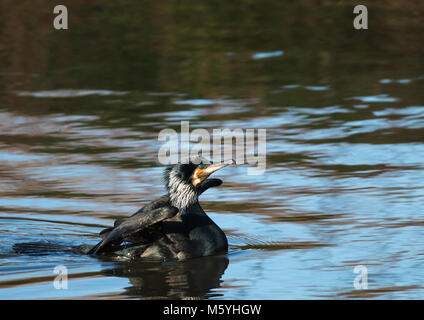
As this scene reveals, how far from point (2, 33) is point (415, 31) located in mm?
9347

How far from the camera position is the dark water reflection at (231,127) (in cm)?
848

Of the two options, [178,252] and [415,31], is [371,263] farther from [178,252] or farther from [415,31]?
[415,31]

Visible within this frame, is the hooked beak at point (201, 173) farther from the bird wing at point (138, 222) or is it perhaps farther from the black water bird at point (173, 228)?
the bird wing at point (138, 222)

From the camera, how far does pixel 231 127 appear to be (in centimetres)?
1405

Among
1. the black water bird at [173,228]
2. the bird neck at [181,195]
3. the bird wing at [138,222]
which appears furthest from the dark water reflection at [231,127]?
the bird neck at [181,195]

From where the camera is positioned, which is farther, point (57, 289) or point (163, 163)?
point (163, 163)

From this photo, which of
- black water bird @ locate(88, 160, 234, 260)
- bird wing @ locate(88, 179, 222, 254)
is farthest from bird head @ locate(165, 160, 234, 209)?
bird wing @ locate(88, 179, 222, 254)

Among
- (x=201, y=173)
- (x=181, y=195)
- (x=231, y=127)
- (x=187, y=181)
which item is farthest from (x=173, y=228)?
(x=231, y=127)

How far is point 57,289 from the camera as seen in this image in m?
7.94

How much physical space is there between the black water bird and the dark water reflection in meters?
0.17

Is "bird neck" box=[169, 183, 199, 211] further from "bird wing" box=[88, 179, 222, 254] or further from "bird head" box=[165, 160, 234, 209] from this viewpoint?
"bird wing" box=[88, 179, 222, 254]

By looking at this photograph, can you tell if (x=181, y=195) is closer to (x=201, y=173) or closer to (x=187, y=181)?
(x=187, y=181)

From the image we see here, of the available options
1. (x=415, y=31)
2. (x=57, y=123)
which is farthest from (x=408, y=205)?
(x=415, y=31)

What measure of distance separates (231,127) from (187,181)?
4.91m
